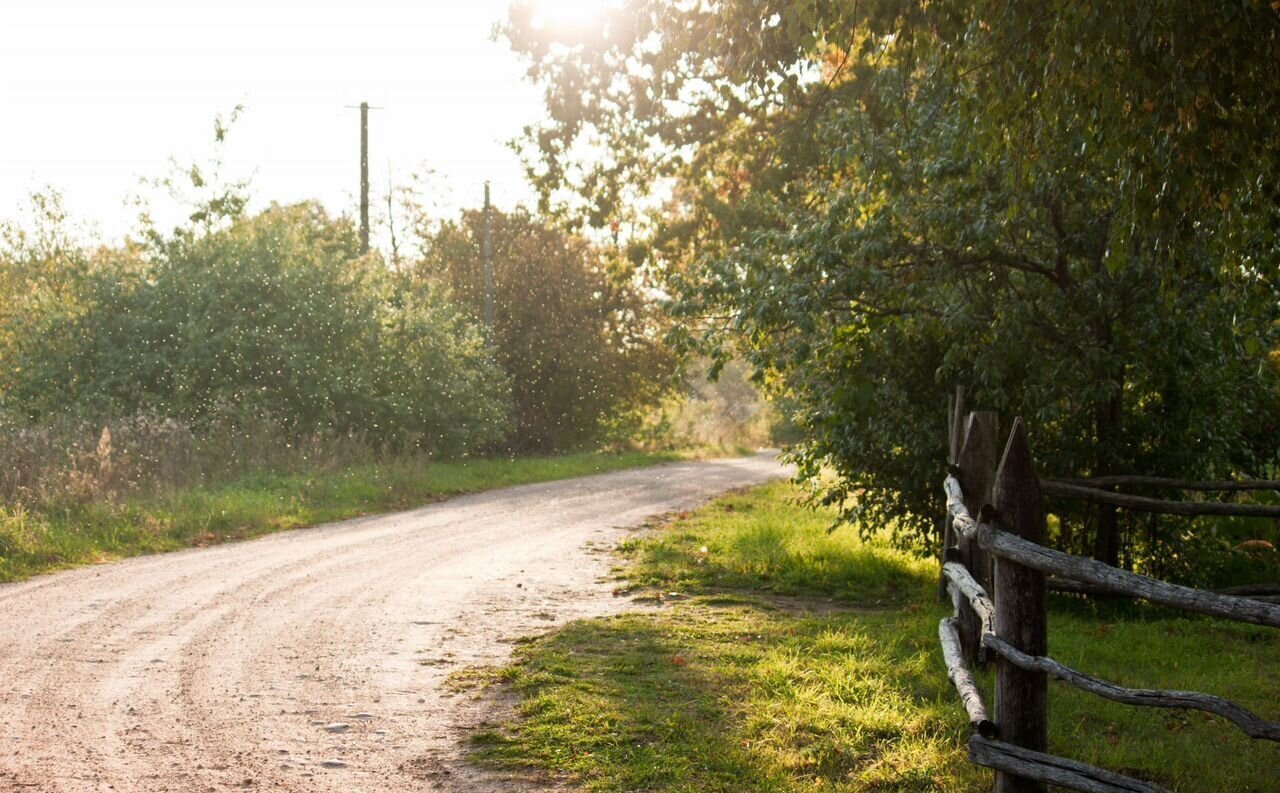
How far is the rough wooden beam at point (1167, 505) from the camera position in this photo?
7.76 m

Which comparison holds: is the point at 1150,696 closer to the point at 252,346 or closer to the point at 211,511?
the point at 211,511

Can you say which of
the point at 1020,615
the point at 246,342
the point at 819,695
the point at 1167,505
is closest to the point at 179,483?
the point at 246,342

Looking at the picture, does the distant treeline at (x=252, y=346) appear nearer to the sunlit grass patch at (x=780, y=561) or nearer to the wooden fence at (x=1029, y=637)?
the sunlit grass patch at (x=780, y=561)

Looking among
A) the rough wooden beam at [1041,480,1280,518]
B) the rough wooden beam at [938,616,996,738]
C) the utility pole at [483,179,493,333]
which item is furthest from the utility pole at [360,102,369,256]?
the rough wooden beam at [938,616,996,738]

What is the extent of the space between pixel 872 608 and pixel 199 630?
5926 mm

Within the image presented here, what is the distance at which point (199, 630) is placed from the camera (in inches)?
358

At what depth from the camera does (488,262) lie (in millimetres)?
35781

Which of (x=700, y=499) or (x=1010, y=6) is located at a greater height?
(x=1010, y=6)

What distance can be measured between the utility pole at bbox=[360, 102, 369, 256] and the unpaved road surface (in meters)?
15.7

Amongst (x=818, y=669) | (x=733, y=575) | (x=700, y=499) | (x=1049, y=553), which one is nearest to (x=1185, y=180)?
(x=1049, y=553)

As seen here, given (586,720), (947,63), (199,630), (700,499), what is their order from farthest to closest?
1. (700,499)
2. (199,630)
3. (947,63)
4. (586,720)

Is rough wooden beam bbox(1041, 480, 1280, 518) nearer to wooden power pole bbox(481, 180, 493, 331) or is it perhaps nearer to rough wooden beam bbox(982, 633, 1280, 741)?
rough wooden beam bbox(982, 633, 1280, 741)

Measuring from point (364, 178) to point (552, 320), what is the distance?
792cm

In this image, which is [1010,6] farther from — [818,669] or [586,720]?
[586,720]
